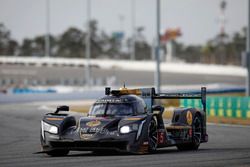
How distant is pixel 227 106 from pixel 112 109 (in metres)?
20.6

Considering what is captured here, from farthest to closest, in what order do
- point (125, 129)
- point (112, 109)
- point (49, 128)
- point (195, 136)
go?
point (195, 136) < point (112, 109) < point (49, 128) < point (125, 129)

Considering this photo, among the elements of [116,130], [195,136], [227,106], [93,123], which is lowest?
[227,106]

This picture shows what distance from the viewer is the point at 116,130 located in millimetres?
16609

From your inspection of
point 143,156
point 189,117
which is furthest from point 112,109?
point 189,117

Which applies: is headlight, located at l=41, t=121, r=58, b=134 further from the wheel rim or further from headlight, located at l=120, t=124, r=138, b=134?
the wheel rim

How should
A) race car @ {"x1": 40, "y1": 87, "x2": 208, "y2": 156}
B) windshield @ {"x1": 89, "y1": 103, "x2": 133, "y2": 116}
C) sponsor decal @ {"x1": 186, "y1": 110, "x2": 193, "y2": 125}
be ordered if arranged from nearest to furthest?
race car @ {"x1": 40, "y1": 87, "x2": 208, "y2": 156} < windshield @ {"x1": 89, "y1": 103, "x2": 133, "y2": 116} < sponsor decal @ {"x1": 186, "y1": 110, "x2": 193, "y2": 125}

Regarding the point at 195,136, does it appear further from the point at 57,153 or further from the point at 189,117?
the point at 57,153

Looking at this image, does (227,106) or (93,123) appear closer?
(93,123)

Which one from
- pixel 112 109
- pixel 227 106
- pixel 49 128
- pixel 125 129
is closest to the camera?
pixel 125 129

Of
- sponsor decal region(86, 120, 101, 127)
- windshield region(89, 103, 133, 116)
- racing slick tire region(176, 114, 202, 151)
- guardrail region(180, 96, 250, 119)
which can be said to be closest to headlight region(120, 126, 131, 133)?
sponsor decal region(86, 120, 101, 127)

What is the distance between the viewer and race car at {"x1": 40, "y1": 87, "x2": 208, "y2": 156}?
16.5 metres

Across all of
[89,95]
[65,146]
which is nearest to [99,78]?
[89,95]

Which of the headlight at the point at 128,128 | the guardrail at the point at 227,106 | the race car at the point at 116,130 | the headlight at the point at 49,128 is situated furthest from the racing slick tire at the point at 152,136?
the guardrail at the point at 227,106

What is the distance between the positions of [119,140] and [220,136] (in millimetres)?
8341
